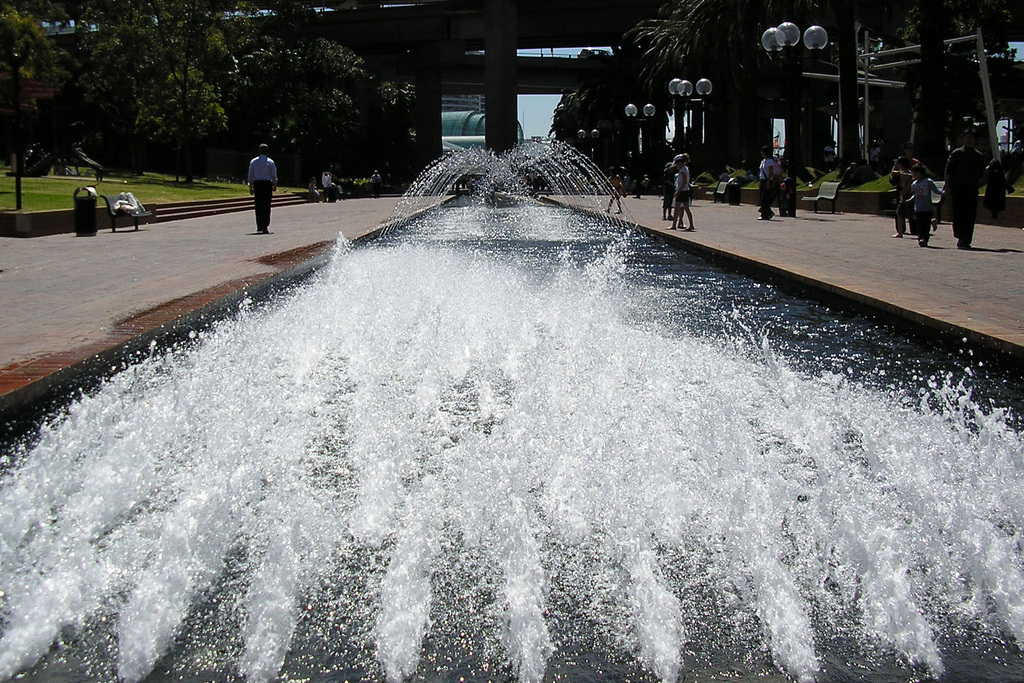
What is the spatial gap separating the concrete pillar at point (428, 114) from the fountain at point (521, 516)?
7420 cm

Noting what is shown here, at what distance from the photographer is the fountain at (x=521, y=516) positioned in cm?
308

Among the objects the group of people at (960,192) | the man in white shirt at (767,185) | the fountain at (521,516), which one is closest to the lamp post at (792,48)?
the man in white shirt at (767,185)

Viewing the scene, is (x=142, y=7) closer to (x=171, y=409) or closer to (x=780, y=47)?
(x=780, y=47)

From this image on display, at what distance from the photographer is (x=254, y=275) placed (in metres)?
12.9

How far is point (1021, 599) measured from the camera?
3432 millimetres

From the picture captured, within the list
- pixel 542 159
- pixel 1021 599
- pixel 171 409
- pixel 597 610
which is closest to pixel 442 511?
pixel 597 610

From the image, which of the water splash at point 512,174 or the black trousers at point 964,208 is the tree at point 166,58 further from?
the black trousers at point 964,208

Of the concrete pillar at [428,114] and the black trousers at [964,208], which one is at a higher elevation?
the concrete pillar at [428,114]

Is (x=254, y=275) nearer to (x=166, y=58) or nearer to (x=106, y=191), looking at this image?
(x=106, y=191)

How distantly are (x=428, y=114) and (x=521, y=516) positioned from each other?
78.8 metres

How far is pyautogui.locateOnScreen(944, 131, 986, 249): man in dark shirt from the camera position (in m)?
15.5

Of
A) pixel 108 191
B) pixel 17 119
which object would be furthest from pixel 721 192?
pixel 17 119

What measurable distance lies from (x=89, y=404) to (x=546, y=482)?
9.91 feet

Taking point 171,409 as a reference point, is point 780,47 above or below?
above
